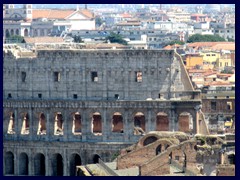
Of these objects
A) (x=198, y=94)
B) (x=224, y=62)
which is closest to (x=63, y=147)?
(x=198, y=94)

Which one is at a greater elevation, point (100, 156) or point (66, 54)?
point (66, 54)

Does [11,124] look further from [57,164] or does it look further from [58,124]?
[57,164]

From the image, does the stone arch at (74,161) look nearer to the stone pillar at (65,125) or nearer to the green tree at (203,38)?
the stone pillar at (65,125)

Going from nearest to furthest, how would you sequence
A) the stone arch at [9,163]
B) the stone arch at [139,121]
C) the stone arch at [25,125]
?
the stone arch at [139,121]
the stone arch at [9,163]
the stone arch at [25,125]

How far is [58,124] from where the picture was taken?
90125mm

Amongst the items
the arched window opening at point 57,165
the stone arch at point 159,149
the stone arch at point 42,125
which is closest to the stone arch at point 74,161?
the arched window opening at point 57,165

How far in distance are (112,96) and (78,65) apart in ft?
9.17

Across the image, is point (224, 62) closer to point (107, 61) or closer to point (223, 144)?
point (107, 61)

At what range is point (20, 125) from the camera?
88562 millimetres

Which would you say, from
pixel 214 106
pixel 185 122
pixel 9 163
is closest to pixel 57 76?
pixel 9 163

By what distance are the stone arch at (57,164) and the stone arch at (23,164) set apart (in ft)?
5.85

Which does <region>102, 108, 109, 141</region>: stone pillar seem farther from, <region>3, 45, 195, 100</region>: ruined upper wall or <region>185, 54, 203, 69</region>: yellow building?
<region>185, 54, 203, 69</region>: yellow building

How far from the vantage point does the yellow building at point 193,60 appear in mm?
135238

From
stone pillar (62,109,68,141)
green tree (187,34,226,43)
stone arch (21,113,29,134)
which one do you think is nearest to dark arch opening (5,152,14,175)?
stone arch (21,113,29,134)
